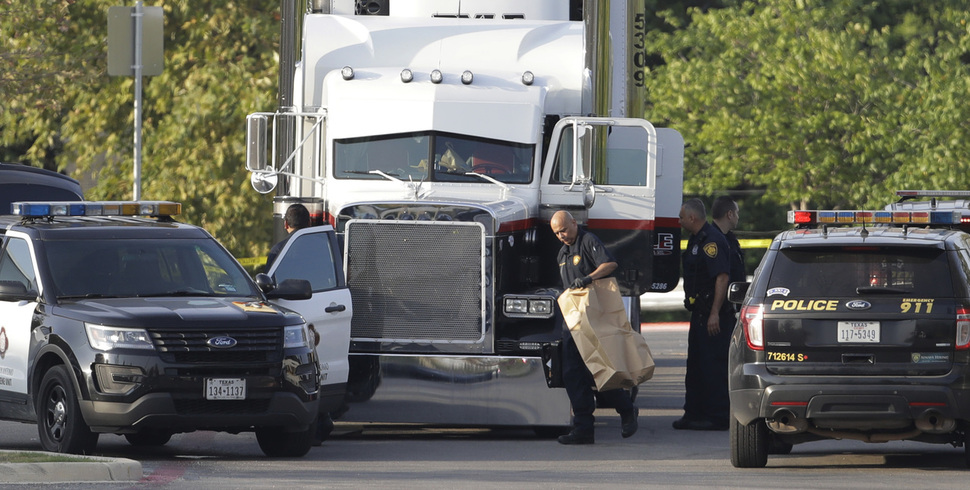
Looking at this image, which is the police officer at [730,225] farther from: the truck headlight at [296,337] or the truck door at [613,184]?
the truck headlight at [296,337]

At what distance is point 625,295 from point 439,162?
1.89 meters

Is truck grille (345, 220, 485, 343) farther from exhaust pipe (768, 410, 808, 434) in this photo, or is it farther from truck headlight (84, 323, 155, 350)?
exhaust pipe (768, 410, 808, 434)

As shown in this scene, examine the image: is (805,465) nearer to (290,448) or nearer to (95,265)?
(290,448)

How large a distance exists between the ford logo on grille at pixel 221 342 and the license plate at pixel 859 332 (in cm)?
392

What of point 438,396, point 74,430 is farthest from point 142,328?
point 438,396

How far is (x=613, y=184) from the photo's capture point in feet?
48.5

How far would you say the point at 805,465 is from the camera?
11977mm

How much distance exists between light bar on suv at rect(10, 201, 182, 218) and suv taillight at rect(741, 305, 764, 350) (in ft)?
13.9

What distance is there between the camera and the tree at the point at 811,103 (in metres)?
31.2

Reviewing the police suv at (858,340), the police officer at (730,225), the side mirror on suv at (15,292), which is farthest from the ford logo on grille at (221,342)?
the police officer at (730,225)

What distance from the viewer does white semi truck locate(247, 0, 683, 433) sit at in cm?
1341

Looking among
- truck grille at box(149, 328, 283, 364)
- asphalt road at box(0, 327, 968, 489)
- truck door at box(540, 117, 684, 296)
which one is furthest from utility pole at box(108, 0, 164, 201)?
truck grille at box(149, 328, 283, 364)

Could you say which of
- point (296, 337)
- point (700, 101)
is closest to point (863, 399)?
point (296, 337)

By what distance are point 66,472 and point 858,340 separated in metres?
4.95
